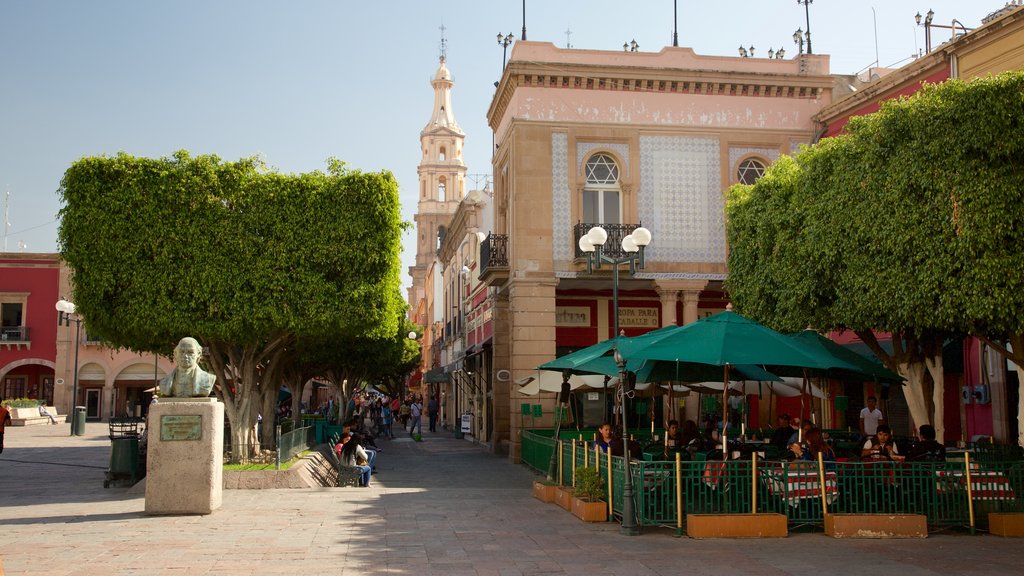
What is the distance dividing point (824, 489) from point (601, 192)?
14426 millimetres

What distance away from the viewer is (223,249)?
60.2 ft

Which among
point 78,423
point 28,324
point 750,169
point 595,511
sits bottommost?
point 595,511

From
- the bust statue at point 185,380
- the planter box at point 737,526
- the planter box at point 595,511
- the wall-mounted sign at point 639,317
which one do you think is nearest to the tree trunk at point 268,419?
the wall-mounted sign at point 639,317

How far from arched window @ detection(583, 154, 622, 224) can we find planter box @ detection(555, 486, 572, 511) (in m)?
11.2

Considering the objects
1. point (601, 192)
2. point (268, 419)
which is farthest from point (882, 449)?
point (268, 419)

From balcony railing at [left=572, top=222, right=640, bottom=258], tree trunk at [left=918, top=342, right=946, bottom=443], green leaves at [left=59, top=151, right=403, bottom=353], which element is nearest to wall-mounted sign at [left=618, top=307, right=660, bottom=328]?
balcony railing at [left=572, top=222, right=640, bottom=258]

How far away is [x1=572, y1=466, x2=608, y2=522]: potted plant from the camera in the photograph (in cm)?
1271

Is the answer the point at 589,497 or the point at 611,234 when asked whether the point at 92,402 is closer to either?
the point at 611,234

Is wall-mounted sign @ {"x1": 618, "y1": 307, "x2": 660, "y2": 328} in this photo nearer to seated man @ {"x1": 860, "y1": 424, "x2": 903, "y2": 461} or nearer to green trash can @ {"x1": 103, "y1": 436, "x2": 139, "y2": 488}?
Answer: green trash can @ {"x1": 103, "y1": 436, "x2": 139, "y2": 488}

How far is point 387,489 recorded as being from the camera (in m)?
17.5

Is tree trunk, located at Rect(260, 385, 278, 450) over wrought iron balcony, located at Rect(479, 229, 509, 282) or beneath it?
beneath

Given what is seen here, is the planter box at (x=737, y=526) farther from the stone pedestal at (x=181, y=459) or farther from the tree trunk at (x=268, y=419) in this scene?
the tree trunk at (x=268, y=419)

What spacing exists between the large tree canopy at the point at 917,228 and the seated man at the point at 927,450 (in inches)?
67.9

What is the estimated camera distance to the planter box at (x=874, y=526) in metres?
11.2
